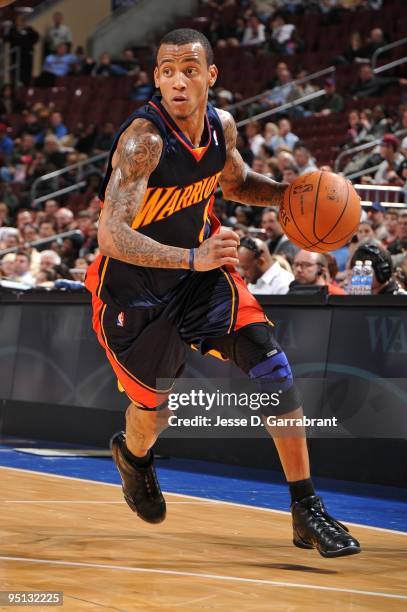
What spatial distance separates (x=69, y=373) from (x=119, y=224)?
4.59 meters

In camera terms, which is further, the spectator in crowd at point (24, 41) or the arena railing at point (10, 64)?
the arena railing at point (10, 64)

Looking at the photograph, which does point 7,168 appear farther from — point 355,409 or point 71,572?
point 71,572

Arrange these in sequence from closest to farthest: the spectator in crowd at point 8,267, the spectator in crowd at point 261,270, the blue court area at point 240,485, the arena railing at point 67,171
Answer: the blue court area at point 240,485, the spectator in crowd at point 261,270, the spectator in crowd at point 8,267, the arena railing at point 67,171

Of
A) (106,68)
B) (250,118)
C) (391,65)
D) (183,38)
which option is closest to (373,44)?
(391,65)

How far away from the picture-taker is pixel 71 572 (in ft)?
13.4

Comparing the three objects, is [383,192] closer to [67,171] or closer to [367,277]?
[367,277]

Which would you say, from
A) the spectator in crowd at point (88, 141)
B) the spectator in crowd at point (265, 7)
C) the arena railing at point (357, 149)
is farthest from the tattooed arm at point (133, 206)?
the spectator in crowd at point (265, 7)

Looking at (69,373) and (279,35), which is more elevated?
(279,35)

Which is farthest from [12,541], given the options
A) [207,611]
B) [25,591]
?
[207,611]

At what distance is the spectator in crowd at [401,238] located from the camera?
9.50 metres

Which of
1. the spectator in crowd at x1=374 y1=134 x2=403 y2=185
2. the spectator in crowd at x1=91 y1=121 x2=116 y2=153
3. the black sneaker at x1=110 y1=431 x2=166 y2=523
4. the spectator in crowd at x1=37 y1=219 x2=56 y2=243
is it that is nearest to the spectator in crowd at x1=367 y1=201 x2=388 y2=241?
the spectator in crowd at x1=374 y1=134 x2=403 y2=185

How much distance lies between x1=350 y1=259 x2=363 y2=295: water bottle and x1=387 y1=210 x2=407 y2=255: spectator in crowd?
6.11ft

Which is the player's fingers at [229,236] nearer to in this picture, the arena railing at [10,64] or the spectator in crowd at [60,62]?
the spectator in crowd at [60,62]

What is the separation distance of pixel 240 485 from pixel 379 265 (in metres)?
1.86
